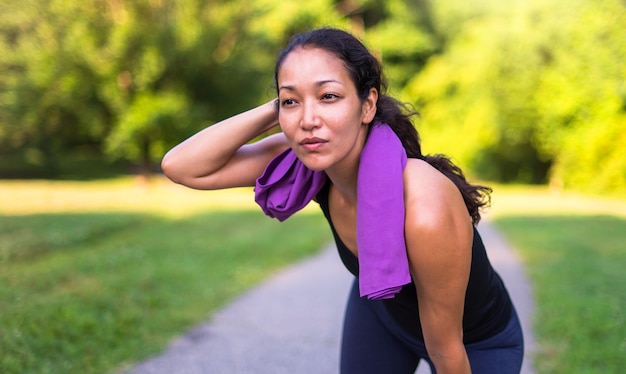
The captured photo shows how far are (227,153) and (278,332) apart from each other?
2.97 metres

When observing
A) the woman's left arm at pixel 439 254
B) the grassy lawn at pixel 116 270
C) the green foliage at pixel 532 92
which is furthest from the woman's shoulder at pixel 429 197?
the green foliage at pixel 532 92

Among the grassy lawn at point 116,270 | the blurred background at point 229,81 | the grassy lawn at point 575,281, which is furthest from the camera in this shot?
the blurred background at point 229,81

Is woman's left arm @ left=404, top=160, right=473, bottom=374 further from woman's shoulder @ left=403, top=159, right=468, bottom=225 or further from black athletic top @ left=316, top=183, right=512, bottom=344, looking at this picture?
black athletic top @ left=316, top=183, right=512, bottom=344

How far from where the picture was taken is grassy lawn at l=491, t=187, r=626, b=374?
409 cm

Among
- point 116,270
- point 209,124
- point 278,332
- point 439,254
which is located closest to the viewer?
point 439,254

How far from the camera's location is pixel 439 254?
167 centimetres

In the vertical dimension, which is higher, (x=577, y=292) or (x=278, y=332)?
(x=577, y=292)

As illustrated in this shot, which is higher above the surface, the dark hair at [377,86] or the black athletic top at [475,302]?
the dark hair at [377,86]

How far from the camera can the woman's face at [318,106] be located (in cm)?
174

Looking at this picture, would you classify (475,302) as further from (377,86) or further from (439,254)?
(377,86)

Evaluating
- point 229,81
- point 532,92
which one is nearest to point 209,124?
point 229,81

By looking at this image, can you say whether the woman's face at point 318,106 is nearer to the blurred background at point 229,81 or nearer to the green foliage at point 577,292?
the green foliage at point 577,292

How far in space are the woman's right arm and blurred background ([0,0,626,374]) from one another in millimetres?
380

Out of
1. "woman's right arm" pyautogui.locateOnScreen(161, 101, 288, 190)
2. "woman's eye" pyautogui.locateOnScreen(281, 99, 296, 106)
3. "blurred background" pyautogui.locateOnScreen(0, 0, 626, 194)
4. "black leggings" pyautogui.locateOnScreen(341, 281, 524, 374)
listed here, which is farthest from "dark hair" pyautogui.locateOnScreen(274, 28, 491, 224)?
"blurred background" pyautogui.locateOnScreen(0, 0, 626, 194)
